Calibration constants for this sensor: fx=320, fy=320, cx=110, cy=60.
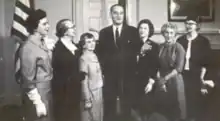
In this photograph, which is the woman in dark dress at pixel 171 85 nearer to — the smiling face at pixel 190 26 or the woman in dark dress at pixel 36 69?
the smiling face at pixel 190 26

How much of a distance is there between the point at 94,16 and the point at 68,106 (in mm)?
309

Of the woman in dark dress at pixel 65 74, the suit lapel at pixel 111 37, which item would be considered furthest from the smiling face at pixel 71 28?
the suit lapel at pixel 111 37

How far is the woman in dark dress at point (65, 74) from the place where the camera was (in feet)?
3.46

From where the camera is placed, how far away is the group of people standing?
105 centimetres

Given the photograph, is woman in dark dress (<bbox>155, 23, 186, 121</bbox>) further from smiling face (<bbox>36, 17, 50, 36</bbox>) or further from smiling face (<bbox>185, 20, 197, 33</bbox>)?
smiling face (<bbox>36, 17, 50, 36</bbox>)

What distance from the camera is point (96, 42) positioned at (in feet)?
3.47

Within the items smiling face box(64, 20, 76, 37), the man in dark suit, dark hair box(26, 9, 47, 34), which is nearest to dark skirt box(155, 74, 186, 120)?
the man in dark suit

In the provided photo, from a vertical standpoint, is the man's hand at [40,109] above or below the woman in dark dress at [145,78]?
below

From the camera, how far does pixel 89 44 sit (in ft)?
3.47

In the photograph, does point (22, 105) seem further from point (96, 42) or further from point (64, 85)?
point (96, 42)

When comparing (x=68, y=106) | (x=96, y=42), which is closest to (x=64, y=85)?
(x=68, y=106)

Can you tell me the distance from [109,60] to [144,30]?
0.15 m

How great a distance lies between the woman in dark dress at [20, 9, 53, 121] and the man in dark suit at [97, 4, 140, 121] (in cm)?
18

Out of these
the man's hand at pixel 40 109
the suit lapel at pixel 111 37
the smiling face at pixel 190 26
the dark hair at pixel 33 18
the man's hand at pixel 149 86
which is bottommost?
the man's hand at pixel 40 109
